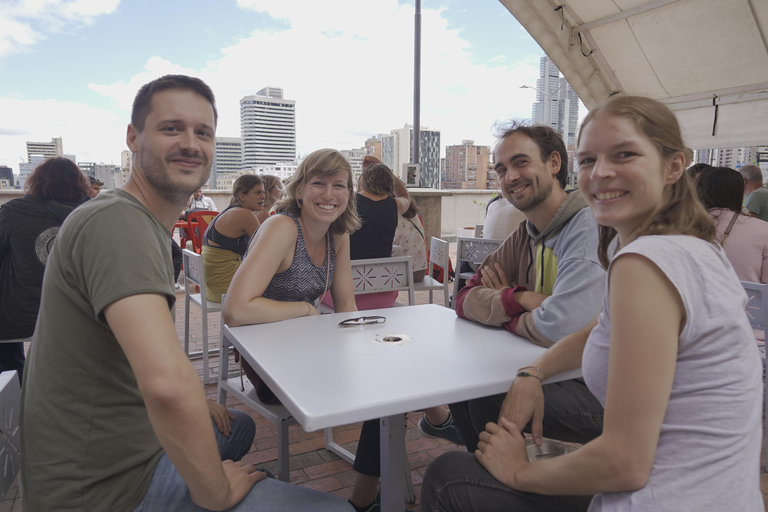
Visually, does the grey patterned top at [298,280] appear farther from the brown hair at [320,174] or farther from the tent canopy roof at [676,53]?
the tent canopy roof at [676,53]

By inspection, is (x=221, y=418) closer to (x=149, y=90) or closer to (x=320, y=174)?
(x=149, y=90)

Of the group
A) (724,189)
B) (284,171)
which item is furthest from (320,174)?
(284,171)

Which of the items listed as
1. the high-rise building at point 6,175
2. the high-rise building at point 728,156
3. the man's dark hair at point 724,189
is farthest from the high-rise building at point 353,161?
the high-rise building at point 6,175

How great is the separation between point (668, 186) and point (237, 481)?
113 centimetres

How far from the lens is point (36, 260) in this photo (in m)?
2.72

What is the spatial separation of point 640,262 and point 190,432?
88 cm

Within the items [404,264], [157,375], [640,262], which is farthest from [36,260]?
[640,262]

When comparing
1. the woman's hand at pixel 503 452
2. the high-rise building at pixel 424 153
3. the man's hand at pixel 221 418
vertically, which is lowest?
the man's hand at pixel 221 418

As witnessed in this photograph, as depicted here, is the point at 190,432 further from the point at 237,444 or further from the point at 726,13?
the point at 726,13

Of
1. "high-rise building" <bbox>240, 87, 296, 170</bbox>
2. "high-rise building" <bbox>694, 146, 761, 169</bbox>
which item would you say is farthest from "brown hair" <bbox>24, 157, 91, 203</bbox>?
"high-rise building" <bbox>240, 87, 296, 170</bbox>

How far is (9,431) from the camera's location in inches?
44.5

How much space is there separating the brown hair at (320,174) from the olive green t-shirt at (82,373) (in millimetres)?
1252

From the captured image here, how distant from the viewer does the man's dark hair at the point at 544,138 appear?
201 cm

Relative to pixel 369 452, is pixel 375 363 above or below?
above
